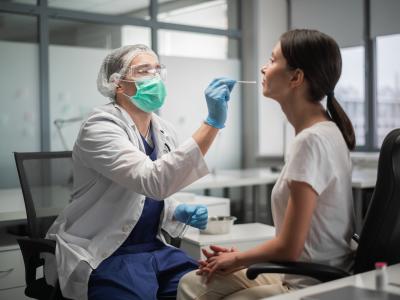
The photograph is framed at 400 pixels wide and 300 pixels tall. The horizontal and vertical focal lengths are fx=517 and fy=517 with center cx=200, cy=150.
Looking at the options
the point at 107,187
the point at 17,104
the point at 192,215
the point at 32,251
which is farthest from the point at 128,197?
the point at 17,104

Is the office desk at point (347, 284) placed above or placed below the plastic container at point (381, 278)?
below

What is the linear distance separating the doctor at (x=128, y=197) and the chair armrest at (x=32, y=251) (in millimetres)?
51

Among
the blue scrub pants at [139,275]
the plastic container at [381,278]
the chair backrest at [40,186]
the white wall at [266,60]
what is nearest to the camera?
the plastic container at [381,278]

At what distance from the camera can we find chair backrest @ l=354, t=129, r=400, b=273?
1.38 meters

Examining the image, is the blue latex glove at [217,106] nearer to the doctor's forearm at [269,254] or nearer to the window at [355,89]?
the doctor's forearm at [269,254]

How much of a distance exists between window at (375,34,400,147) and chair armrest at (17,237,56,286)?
139 inches

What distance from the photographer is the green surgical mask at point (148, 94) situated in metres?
1.96

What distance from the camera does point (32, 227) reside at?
1.89 metres

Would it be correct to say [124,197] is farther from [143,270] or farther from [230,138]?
[230,138]

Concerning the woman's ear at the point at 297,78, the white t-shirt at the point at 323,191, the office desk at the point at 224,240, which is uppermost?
the woman's ear at the point at 297,78

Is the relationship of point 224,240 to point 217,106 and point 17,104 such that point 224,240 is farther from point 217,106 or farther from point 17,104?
point 17,104

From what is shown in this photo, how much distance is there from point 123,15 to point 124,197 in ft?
10.5

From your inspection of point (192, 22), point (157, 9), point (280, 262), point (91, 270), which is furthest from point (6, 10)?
point (280, 262)

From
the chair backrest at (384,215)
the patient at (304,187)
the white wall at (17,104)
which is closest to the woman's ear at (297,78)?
the patient at (304,187)
